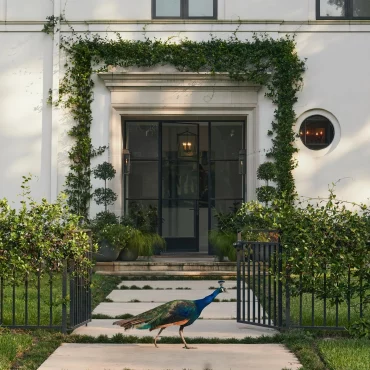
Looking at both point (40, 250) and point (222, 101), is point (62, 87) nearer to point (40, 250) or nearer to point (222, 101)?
point (222, 101)

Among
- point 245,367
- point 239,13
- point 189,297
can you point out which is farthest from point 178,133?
point 245,367

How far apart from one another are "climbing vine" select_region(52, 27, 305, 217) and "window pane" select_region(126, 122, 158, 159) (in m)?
1.34

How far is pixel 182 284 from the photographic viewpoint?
1616 cm

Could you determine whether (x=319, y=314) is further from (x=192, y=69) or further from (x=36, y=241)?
(x=192, y=69)

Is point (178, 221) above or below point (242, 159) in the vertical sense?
below

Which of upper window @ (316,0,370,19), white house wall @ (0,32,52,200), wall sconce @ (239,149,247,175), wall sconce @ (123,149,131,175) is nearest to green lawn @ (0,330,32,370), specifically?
white house wall @ (0,32,52,200)

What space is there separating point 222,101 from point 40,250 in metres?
10.2

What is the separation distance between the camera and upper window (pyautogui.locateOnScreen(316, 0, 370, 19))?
781 inches

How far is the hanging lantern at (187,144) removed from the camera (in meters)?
20.8

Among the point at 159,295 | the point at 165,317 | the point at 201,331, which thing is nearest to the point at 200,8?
the point at 159,295

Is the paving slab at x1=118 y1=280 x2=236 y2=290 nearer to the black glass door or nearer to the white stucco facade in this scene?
the white stucco facade

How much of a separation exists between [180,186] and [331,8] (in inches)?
210

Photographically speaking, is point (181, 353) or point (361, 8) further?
point (361, 8)

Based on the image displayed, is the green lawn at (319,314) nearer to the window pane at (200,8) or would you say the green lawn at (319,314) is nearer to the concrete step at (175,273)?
the concrete step at (175,273)
